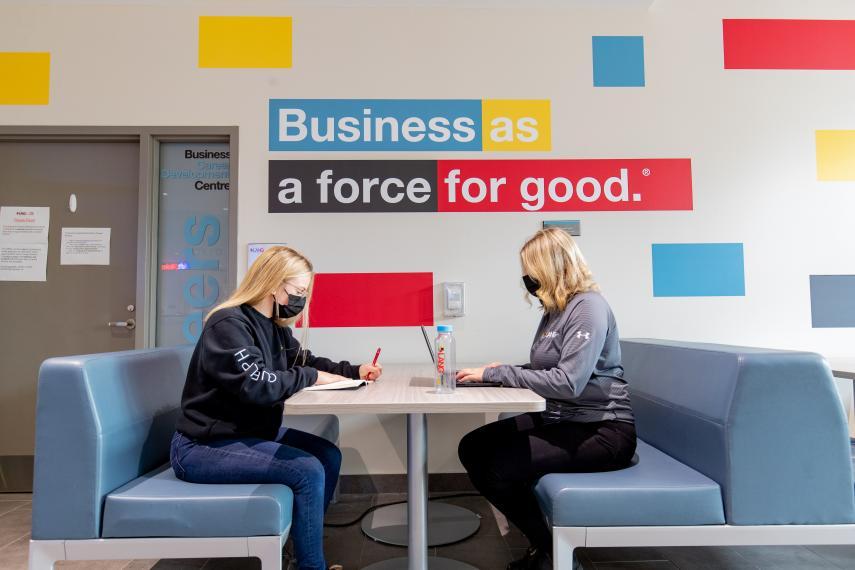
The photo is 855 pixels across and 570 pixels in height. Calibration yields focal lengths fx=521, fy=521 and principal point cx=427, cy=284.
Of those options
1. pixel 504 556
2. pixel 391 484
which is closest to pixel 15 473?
pixel 391 484

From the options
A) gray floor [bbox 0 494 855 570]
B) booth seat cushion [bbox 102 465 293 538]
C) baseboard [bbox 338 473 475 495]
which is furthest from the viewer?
baseboard [bbox 338 473 475 495]

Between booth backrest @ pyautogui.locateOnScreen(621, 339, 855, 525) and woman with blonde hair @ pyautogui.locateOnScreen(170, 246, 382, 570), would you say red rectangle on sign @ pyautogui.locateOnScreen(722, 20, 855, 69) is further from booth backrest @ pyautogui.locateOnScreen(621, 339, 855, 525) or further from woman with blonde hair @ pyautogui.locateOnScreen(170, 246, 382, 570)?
woman with blonde hair @ pyautogui.locateOnScreen(170, 246, 382, 570)

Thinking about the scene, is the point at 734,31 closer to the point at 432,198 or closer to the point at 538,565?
the point at 432,198

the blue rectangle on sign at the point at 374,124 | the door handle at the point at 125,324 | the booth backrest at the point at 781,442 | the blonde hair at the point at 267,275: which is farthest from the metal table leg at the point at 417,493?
the door handle at the point at 125,324

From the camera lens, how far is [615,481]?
1624mm

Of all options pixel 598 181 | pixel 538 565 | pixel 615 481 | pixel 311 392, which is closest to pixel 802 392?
pixel 615 481

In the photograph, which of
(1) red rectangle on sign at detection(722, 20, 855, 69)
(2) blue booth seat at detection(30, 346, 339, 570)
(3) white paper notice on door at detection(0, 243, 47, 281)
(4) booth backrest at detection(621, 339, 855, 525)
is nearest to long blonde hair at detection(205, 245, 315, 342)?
(2) blue booth seat at detection(30, 346, 339, 570)

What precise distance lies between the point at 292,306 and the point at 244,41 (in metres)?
1.90

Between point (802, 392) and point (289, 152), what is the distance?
254 cm

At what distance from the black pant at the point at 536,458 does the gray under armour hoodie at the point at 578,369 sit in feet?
0.18

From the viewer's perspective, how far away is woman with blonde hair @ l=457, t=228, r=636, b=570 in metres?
1.71

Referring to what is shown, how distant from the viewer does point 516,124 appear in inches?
115

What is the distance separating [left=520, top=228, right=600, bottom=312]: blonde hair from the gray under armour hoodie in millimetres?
43

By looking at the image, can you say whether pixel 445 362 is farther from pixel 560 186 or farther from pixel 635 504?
pixel 560 186
